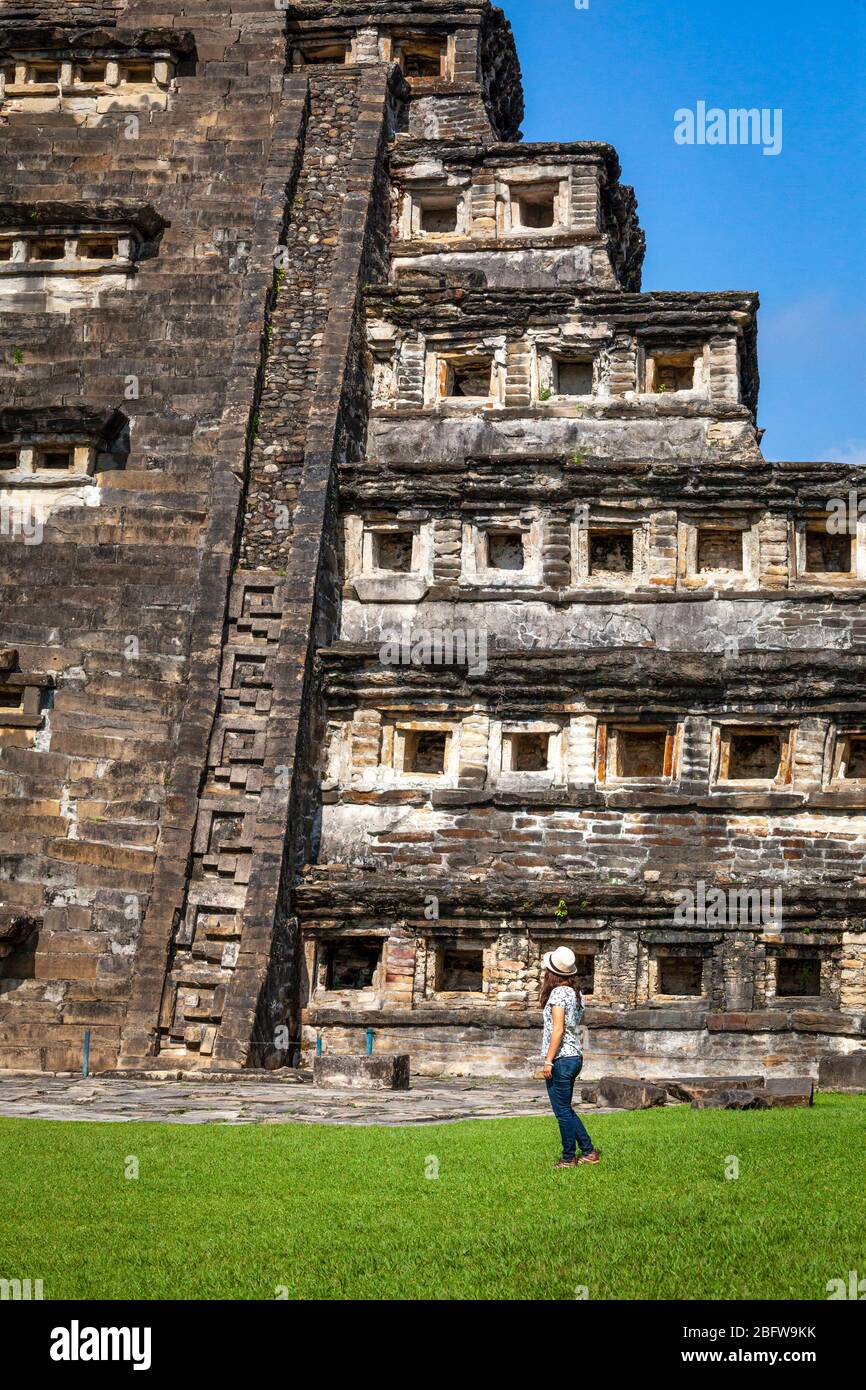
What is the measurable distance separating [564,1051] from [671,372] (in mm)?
14342

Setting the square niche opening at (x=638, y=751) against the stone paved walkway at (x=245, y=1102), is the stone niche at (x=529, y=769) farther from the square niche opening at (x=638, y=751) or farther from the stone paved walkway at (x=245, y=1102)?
the stone paved walkway at (x=245, y=1102)

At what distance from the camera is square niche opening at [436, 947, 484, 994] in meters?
19.8

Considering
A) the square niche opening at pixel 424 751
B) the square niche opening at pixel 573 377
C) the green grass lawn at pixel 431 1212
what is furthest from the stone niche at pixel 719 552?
the green grass lawn at pixel 431 1212

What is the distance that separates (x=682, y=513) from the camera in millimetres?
21078

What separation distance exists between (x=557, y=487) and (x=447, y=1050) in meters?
7.49

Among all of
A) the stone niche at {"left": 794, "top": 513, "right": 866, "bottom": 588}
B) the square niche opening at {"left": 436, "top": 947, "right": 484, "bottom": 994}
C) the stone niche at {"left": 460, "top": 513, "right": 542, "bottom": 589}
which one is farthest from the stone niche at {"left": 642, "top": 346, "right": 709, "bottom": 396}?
the square niche opening at {"left": 436, "top": 947, "right": 484, "bottom": 994}

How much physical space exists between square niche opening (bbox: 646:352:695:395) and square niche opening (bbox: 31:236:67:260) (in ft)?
30.0

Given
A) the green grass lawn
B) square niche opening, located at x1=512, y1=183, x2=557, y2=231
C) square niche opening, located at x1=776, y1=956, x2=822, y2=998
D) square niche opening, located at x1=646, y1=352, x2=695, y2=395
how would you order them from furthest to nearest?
square niche opening, located at x1=512, y1=183, x2=557, y2=231, square niche opening, located at x1=646, y1=352, x2=695, y2=395, square niche opening, located at x1=776, y1=956, x2=822, y2=998, the green grass lawn

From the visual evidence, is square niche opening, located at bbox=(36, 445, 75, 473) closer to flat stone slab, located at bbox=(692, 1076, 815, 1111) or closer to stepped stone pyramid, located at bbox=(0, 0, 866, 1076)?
stepped stone pyramid, located at bbox=(0, 0, 866, 1076)

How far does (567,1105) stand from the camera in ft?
34.3

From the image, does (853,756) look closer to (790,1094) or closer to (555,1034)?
(790,1094)

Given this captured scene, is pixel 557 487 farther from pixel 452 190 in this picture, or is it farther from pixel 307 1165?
pixel 307 1165

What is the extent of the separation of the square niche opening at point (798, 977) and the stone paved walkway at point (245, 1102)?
414 cm
